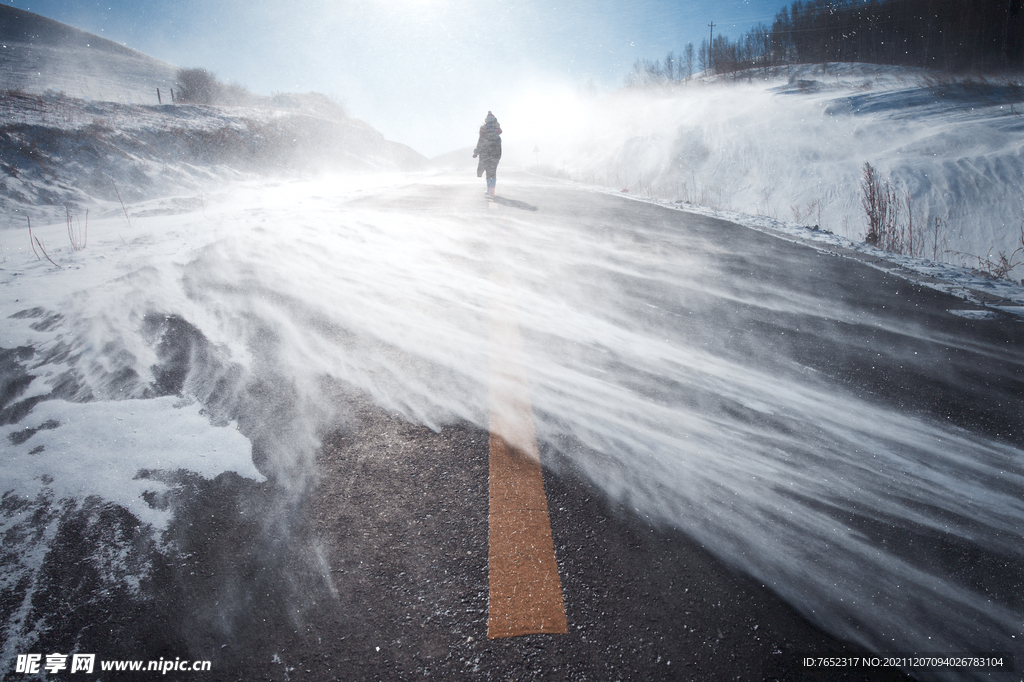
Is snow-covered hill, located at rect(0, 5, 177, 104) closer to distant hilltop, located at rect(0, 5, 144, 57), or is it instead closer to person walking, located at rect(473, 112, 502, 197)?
distant hilltop, located at rect(0, 5, 144, 57)

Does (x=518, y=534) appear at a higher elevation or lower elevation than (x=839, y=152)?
lower

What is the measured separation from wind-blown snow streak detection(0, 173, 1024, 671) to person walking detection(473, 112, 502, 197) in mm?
5265

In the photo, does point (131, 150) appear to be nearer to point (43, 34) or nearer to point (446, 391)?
point (446, 391)

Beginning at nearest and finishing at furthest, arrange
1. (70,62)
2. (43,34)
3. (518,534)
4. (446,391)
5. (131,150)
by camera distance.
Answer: (518,534)
(446,391)
(131,150)
(70,62)
(43,34)

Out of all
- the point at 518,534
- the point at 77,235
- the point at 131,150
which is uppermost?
the point at 131,150

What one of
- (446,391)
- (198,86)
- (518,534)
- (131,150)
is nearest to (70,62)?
Result: (198,86)

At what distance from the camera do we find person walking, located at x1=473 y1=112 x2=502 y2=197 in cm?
903

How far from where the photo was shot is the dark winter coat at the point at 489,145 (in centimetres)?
912

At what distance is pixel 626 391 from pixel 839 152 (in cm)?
2356

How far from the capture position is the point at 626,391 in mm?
2264

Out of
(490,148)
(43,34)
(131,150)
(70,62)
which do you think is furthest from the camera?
(43,34)

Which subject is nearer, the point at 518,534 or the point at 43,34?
the point at 518,534

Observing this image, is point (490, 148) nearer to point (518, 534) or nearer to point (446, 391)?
point (446, 391)

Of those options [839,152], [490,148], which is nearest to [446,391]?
[490,148]
